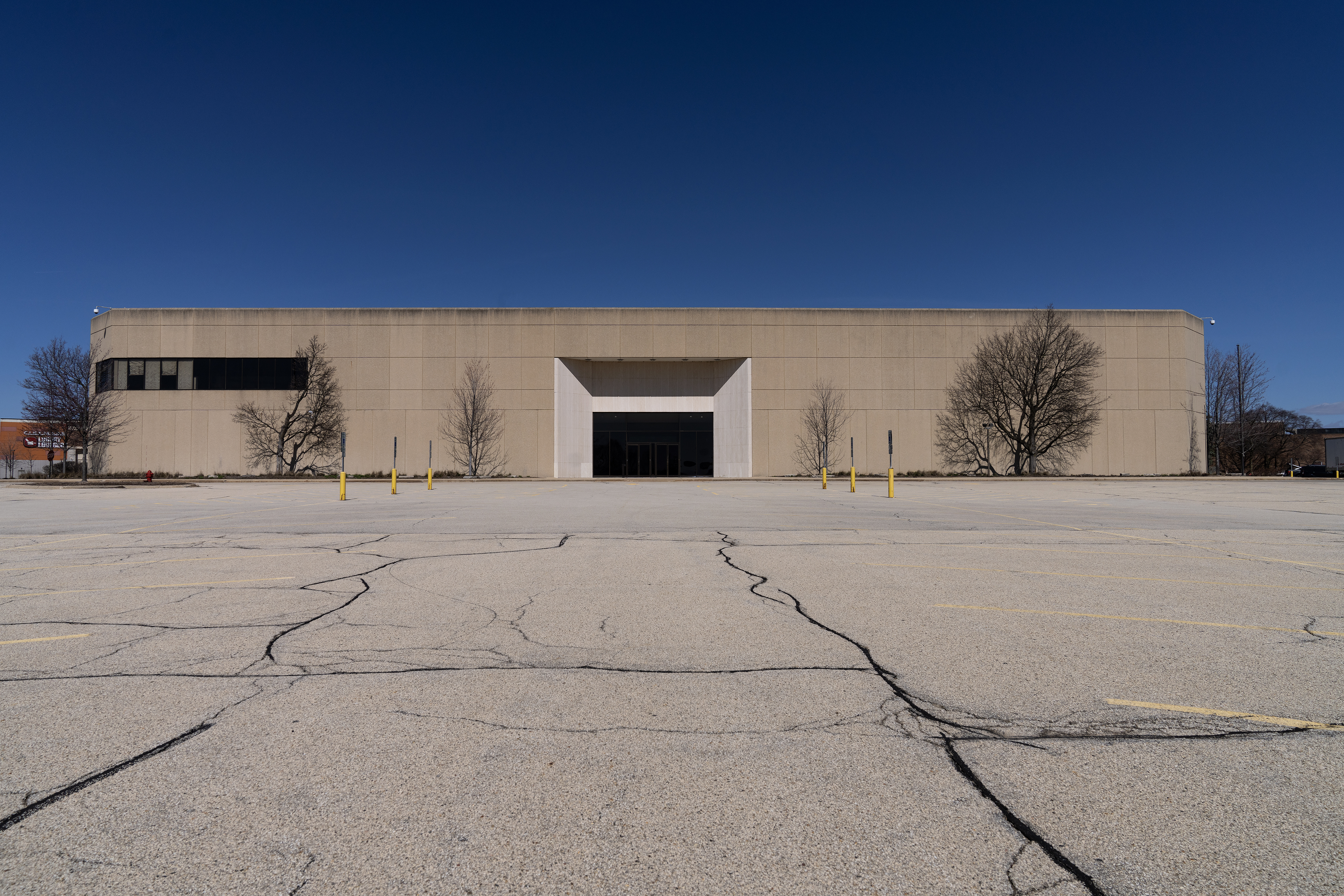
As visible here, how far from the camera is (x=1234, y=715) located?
3.76 meters

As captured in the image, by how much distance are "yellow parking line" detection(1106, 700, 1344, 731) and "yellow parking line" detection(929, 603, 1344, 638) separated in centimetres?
221

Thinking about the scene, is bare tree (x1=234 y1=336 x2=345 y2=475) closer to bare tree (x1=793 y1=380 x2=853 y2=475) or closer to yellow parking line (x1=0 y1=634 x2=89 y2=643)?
bare tree (x1=793 y1=380 x2=853 y2=475)

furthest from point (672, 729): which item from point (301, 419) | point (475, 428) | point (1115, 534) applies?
point (301, 419)

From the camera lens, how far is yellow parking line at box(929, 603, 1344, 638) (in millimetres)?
5570

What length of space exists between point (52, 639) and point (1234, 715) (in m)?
7.83

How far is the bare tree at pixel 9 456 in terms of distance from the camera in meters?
53.0

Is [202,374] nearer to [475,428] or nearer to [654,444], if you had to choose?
[475,428]

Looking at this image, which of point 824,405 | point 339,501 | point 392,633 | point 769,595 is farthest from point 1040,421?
point 392,633

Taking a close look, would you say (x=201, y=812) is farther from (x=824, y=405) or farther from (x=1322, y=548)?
(x=824, y=405)

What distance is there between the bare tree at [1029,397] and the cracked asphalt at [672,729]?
3702cm

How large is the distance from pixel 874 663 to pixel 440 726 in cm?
277

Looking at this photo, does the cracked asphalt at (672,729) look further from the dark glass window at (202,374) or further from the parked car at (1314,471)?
the parked car at (1314,471)

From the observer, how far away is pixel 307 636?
536 centimetres

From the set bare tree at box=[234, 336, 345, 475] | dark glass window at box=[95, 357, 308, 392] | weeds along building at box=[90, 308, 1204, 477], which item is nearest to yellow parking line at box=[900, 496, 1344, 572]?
weeds along building at box=[90, 308, 1204, 477]
